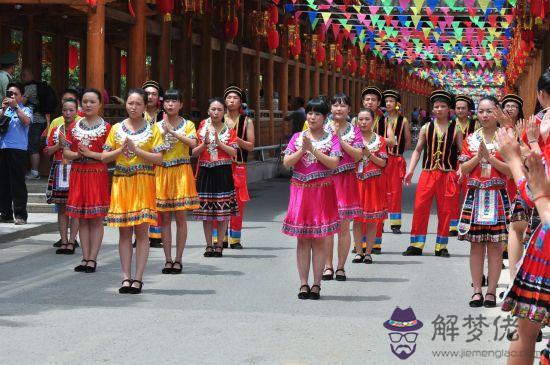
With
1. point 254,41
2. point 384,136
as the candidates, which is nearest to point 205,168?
point 384,136

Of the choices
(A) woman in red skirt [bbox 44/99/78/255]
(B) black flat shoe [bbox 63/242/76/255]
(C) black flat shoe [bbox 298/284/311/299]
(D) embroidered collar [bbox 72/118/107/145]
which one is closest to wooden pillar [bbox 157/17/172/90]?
(A) woman in red skirt [bbox 44/99/78/255]

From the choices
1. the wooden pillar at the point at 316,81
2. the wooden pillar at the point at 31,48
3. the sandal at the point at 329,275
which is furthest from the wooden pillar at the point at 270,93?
the sandal at the point at 329,275

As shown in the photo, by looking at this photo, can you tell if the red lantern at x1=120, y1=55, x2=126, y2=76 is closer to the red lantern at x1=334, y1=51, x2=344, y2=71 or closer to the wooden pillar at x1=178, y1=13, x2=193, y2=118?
the wooden pillar at x1=178, y1=13, x2=193, y2=118

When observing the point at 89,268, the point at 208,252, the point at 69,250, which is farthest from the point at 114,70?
the point at 89,268

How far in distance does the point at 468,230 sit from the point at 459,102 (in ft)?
10.4

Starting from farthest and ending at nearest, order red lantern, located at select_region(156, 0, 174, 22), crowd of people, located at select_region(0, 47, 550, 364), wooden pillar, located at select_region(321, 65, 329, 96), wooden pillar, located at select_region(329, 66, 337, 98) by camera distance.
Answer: wooden pillar, located at select_region(329, 66, 337, 98) < wooden pillar, located at select_region(321, 65, 329, 96) < red lantern, located at select_region(156, 0, 174, 22) < crowd of people, located at select_region(0, 47, 550, 364)

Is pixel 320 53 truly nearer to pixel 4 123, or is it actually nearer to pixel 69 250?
pixel 4 123

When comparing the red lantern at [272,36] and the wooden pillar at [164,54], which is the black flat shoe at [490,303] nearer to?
the wooden pillar at [164,54]

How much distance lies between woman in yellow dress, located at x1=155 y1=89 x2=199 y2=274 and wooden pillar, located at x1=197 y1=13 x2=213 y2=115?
1309cm

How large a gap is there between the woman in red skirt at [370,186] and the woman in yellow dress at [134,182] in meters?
2.74

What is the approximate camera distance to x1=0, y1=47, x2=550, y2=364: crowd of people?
7.62 meters

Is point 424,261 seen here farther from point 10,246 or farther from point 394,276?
point 10,246

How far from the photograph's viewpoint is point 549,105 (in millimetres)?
5199

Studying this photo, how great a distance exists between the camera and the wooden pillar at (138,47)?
17.0m
